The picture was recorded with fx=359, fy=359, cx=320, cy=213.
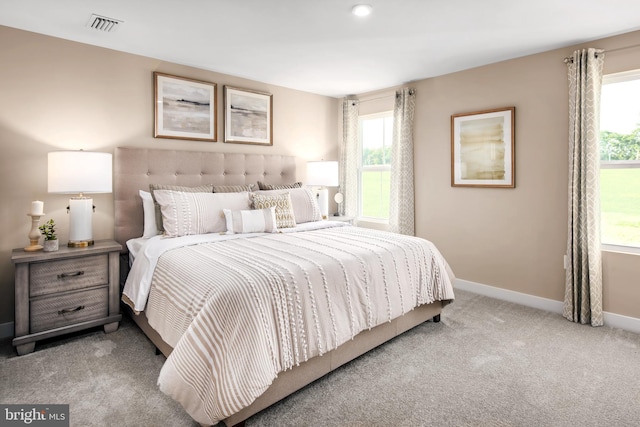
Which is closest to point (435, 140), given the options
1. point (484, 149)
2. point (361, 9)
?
point (484, 149)

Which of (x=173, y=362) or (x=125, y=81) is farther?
(x=125, y=81)

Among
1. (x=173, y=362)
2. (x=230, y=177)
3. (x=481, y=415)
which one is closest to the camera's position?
(x=173, y=362)

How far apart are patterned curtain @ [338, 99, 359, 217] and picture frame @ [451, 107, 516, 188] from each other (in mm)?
1450

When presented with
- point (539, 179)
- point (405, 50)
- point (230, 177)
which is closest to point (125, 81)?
point (230, 177)

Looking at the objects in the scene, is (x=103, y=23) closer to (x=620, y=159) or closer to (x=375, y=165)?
(x=375, y=165)

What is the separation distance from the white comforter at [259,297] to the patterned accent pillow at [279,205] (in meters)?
0.34

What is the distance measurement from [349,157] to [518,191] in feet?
7.38

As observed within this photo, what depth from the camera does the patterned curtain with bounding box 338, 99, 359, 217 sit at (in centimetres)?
508

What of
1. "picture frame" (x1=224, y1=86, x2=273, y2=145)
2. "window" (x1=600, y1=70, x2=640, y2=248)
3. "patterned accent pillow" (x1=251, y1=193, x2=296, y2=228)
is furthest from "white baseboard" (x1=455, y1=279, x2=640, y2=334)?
"picture frame" (x1=224, y1=86, x2=273, y2=145)

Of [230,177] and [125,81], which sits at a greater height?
[125,81]

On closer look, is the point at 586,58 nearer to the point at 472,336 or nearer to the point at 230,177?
the point at 472,336

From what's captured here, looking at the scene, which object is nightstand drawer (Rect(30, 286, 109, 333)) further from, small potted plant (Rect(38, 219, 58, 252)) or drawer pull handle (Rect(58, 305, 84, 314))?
small potted plant (Rect(38, 219, 58, 252))

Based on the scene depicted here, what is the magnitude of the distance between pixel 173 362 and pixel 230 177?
2.62 metres

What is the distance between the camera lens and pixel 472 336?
283cm
